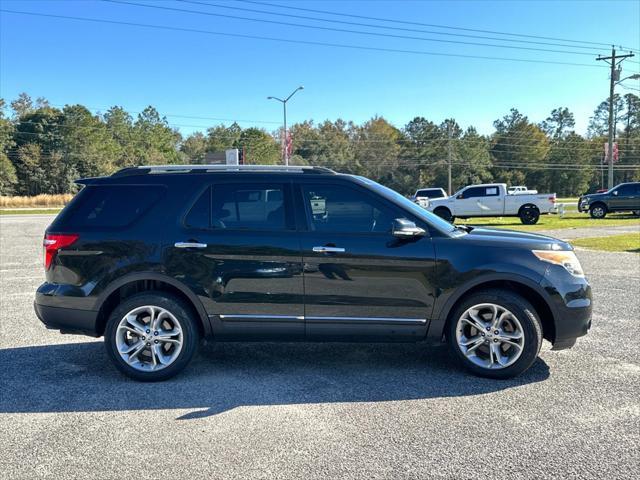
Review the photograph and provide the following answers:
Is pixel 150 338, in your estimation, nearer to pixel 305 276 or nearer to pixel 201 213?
pixel 201 213

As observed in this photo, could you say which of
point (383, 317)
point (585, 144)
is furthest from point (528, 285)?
point (585, 144)

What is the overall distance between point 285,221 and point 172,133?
104309 millimetres

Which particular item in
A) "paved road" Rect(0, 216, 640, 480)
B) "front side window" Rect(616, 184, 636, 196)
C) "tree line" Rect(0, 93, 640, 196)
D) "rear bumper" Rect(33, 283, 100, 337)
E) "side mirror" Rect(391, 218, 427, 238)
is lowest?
"paved road" Rect(0, 216, 640, 480)

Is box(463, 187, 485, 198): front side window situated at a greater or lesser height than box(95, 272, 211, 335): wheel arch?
greater

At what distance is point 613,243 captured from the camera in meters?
14.0

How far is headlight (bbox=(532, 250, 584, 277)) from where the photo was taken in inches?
165

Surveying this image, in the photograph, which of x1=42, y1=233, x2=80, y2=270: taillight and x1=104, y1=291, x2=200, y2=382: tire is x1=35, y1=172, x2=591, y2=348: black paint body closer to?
x1=42, y1=233, x2=80, y2=270: taillight

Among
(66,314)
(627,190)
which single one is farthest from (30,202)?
(66,314)

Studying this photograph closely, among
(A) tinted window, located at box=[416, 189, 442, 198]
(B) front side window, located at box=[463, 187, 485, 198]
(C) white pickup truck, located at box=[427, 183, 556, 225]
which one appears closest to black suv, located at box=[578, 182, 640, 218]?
(C) white pickup truck, located at box=[427, 183, 556, 225]

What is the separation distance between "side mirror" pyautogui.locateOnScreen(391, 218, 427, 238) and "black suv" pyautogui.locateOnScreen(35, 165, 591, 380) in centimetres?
1

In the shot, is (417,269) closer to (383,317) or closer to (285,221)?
(383,317)

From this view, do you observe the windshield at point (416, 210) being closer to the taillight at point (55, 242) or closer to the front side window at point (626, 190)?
the taillight at point (55, 242)

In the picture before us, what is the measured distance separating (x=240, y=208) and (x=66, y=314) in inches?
72.2

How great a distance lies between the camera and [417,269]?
13.6 feet
